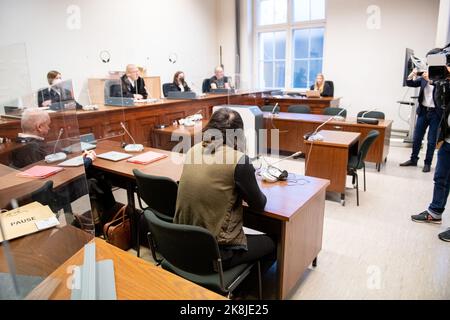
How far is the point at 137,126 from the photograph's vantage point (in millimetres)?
4086

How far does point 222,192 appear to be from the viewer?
1.58 meters

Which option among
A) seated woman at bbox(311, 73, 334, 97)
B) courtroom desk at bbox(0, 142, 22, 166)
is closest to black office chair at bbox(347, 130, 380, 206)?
courtroom desk at bbox(0, 142, 22, 166)

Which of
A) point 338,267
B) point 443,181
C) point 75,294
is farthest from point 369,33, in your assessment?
point 75,294

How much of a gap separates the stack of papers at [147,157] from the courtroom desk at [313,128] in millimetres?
2673

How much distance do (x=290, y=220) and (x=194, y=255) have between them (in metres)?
0.59

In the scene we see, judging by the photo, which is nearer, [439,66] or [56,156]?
[56,156]

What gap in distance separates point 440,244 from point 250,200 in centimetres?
198

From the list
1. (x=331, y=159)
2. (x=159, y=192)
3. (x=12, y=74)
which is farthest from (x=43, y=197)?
(x=331, y=159)

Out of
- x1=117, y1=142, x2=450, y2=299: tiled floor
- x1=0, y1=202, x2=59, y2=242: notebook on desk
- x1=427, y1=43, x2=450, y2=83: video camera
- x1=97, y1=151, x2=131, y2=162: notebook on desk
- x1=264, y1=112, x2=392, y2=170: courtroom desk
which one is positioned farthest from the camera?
x1=264, y1=112, x2=392, y2=170: courtroom desk

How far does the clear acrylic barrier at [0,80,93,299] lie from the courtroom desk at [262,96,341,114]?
4647 mm

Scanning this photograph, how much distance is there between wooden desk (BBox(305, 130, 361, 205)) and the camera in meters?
3.28

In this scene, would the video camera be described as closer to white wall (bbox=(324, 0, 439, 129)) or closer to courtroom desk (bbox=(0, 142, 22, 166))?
courtroom desk (bbox=(0, 142, 22, 166))

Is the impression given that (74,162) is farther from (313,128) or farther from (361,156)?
(313,128)

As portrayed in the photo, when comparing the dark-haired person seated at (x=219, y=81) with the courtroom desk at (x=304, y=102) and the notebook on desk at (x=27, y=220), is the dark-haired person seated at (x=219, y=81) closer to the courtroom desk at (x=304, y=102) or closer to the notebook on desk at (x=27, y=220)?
A: the courtroom desk at (x=304, y=102)
